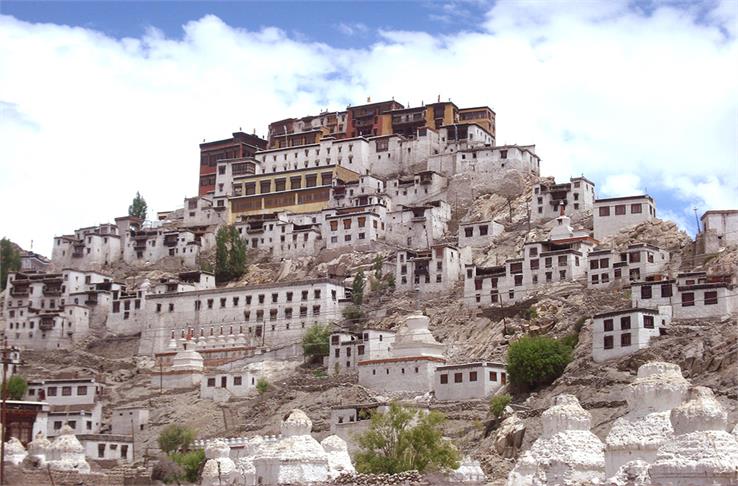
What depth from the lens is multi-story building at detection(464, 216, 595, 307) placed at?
7056 centimetres

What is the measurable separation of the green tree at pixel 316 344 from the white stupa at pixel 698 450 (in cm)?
5213

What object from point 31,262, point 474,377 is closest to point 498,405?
point 474,377

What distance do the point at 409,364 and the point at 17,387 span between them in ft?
81.8

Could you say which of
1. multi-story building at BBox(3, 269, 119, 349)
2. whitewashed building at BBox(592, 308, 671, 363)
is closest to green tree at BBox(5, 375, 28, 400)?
multi-story building at BBox(3, 269, 119, 349)

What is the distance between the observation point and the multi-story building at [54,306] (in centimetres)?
8569

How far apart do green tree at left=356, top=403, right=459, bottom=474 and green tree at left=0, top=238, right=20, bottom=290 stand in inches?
2509

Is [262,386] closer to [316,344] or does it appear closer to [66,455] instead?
[316,344]

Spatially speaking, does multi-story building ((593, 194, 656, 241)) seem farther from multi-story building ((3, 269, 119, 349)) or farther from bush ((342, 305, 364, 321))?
multi-story building ((3, 269, 119, 349))

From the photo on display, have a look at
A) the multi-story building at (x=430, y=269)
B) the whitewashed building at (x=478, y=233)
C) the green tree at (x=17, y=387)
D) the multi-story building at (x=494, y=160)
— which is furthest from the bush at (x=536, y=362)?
the multi-story building at (x=494, y=160)

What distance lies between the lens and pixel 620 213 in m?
76.9

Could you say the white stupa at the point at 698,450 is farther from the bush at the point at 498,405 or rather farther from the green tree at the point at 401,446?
the bush at the point at 498,405

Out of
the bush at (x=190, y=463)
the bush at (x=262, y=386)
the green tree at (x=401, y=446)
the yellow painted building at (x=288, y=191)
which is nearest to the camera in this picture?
the green tree at (x=401, y=446)

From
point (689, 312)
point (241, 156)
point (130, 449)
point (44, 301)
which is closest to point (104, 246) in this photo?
point (44, 301)

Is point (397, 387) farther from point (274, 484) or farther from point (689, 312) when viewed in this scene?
point (274, 484)
